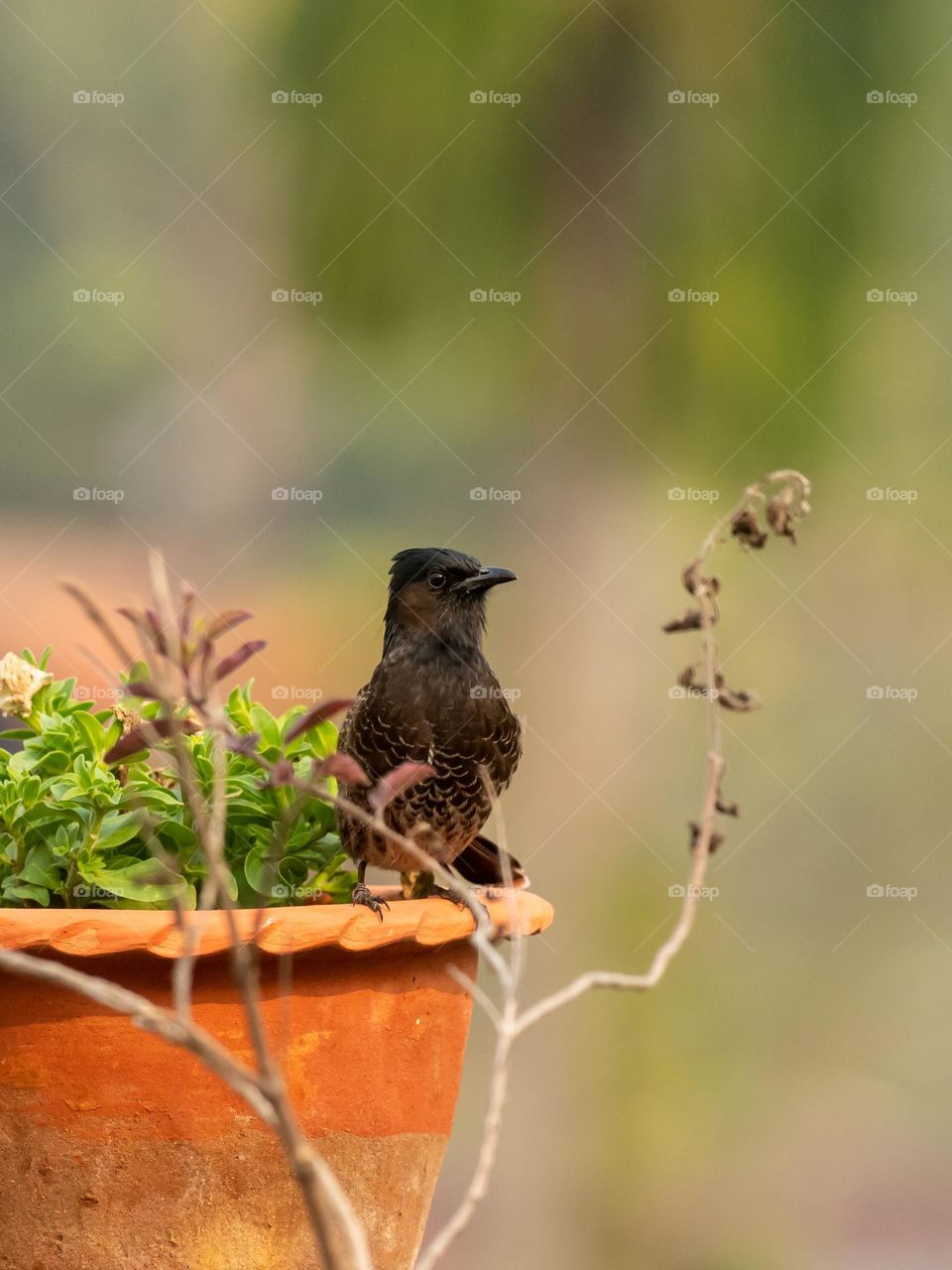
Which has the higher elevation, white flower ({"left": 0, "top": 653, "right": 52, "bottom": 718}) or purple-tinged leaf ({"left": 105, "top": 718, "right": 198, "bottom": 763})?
white flower ({"left": 0, "top": 653, "right": 52, "bottom": 718})

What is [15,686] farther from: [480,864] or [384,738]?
[480,864]

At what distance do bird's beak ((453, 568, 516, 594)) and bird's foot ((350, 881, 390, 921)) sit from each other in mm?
663

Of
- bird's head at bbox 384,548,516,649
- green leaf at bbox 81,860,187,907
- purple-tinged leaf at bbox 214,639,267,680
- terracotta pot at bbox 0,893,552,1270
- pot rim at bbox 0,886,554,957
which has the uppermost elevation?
bird's head at bbox 384,548,516,649

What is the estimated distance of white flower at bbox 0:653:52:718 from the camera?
7.22 feet

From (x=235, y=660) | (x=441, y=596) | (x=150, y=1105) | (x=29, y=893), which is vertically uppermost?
(x=441, y=596)

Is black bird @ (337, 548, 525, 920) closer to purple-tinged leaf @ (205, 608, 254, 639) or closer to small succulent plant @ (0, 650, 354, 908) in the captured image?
small succulent plant @ (0, 650, 354, 908)

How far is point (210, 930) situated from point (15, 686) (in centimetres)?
70

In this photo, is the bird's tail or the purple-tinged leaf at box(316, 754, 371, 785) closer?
the purple-tinged leaf at box(316, 754, 371, 785)

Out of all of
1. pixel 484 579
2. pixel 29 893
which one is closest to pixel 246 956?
pixel 29 893

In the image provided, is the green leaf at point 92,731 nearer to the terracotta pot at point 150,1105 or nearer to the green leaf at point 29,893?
the green leaf at point 29,893

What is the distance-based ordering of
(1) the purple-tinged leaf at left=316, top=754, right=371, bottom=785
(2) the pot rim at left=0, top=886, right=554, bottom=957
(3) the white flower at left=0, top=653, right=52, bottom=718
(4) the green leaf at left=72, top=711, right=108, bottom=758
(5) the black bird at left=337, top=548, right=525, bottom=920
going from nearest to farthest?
(1) the purple-tinged leaf at left=316, top=754, right=371, bottom=785 → (2) the pot rim at left=0, top=886, right=554, bottom=957 → (4) the green leaf at left=72, top=711, right=108, bottom=758 → (3) the white flower at left=0, top=653, right=52, bottom=718 → (5) the black bird at left=337, top=548, right=525, bottom=920

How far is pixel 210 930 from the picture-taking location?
1.72 metres

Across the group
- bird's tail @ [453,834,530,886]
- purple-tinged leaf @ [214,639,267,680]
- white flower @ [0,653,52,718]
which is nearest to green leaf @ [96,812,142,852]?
white flower @ [0,653,52,718]

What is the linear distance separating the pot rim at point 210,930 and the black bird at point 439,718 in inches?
17.2
